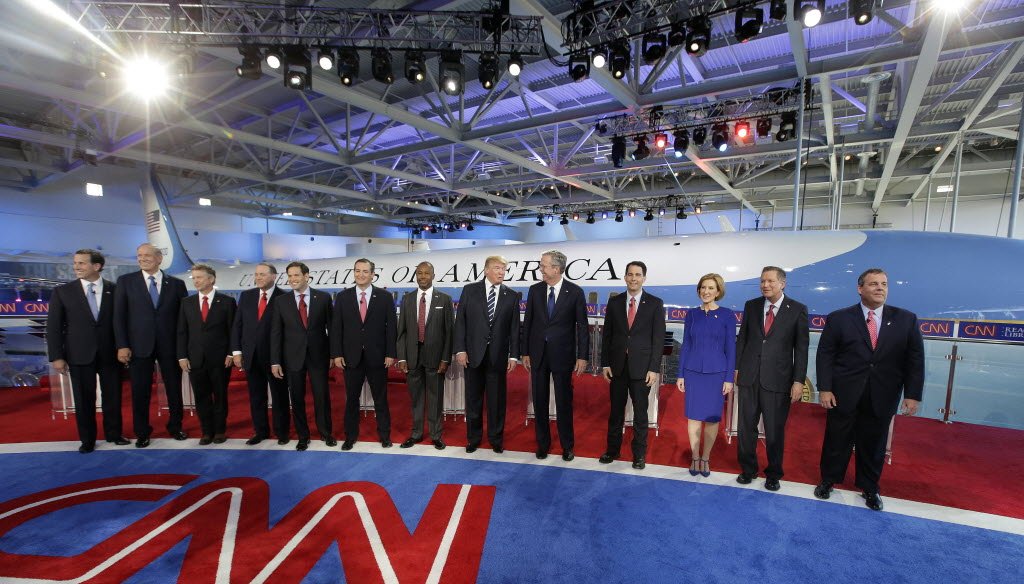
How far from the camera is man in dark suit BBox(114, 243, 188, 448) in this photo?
4762mm

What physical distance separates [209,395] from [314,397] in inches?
53.5

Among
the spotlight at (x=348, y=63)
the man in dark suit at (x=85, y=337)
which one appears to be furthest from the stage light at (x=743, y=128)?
the man in dark suit at (x=85, y=337)

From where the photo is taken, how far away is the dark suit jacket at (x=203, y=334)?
4789 millimetres

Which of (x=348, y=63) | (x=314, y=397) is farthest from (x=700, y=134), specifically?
(x=314, y=397)

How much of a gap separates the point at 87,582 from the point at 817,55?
1195 cm

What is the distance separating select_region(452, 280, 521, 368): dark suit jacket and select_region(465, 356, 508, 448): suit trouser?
0.10 metres

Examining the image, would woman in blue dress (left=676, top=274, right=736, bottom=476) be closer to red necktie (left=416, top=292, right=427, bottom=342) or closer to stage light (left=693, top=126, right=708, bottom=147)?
red necktie (left=416, top=292, right=427, bottom=342)

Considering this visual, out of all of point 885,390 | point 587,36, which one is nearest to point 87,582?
point 885,390

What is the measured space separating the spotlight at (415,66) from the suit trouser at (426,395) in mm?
4387

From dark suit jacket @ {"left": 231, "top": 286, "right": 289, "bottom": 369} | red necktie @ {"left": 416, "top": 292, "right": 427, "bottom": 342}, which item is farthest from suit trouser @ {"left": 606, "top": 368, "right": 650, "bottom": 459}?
dark suit jacket @ {"left": 231, "top": 286, "right": 289, "bottom": 369}

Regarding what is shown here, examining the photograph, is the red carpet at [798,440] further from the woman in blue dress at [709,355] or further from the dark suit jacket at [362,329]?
the dark suit jacket at [362,329]

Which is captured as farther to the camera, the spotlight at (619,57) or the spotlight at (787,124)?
the spotlight at (787,124)

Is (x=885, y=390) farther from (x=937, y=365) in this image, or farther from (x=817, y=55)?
(x=817, y=55)

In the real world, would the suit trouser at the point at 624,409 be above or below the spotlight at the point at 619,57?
below
